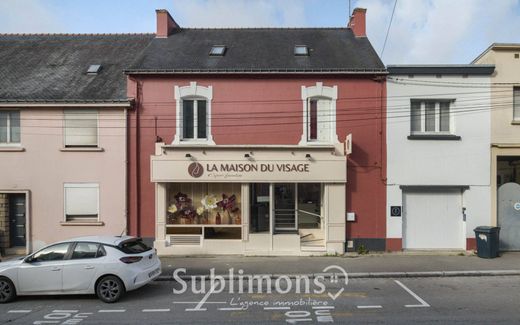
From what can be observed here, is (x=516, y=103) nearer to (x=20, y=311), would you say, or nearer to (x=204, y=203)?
(x=204, y=203)

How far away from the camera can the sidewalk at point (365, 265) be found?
10.9 metres

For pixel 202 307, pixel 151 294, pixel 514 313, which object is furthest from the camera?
pixel 151 294

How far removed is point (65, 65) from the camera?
1562 cm

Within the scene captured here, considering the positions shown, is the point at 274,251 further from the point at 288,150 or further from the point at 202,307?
the point at 202,307

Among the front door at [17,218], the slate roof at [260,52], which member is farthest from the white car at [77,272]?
the slate roof at [260,52]

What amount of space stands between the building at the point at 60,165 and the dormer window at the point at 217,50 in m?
3.55

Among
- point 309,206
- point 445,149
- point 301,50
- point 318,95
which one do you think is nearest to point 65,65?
point 301,50

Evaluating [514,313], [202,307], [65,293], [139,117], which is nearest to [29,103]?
[139,117]

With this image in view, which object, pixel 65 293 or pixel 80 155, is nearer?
pixel 65 293

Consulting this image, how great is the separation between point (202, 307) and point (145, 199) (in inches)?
250

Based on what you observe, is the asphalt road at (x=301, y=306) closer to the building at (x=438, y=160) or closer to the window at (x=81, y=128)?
the building at (x=438, y=160)

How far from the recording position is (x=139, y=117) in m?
13.8

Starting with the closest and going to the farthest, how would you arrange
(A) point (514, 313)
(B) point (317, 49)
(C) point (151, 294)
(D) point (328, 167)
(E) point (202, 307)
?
(A) point (514, 313)
(E) point (202, 307)
(C) point (151, 294)
(D) point (328, 167)
(B) point (317, 49)

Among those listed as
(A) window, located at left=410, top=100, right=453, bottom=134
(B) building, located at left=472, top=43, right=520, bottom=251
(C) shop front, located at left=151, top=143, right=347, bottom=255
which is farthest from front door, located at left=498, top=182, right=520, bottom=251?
(C) shop front, located at left=151, top=143, right=347, bottom=255
